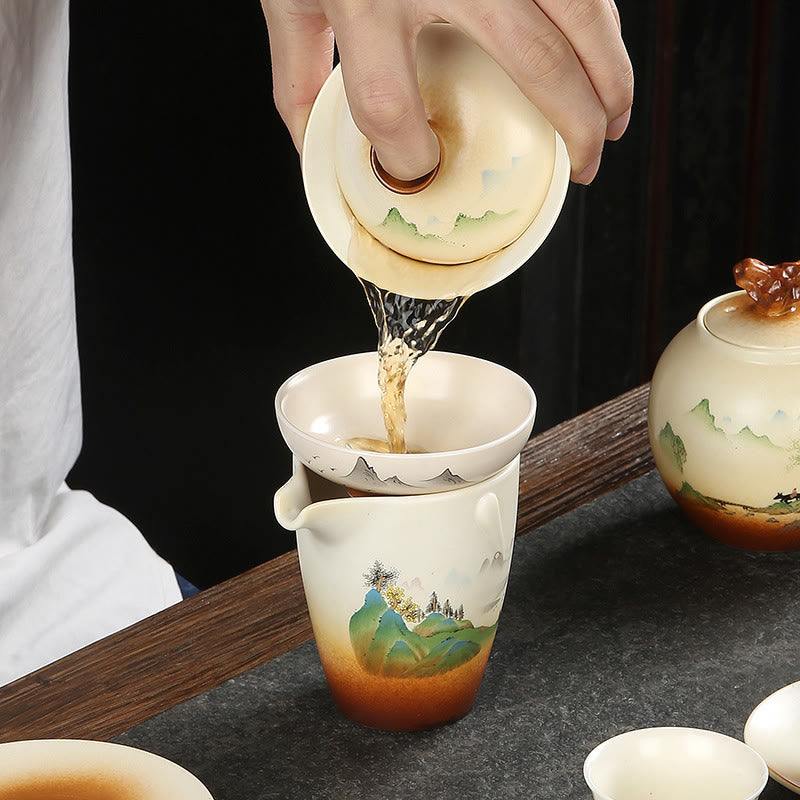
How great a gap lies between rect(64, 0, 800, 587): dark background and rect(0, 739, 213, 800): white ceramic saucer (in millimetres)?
1035

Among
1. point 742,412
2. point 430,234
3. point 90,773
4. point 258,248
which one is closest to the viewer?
point 90,773

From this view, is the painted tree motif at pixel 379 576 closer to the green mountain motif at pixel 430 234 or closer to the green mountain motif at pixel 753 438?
the green mountain motif at pixel 430 234

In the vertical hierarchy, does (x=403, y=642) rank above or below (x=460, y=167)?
below

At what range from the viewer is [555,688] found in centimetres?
75

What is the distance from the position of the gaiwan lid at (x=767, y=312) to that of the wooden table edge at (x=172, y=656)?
0.63 feet

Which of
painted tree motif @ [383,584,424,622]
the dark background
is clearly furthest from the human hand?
the dark background

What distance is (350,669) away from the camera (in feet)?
2.34

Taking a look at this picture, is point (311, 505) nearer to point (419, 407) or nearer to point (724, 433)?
point (419, 407)

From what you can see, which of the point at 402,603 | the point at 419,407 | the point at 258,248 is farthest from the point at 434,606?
the point at 258,248

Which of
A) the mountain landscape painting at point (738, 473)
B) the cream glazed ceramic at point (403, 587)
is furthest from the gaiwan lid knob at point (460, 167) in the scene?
the mountain landscape painting at point (738, 473)

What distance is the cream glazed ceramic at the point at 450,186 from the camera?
26.7 inches

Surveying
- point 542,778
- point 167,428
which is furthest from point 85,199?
point 542,778

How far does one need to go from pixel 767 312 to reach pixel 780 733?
323 millimetres

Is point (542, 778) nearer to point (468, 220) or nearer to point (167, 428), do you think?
point (468, 220)
